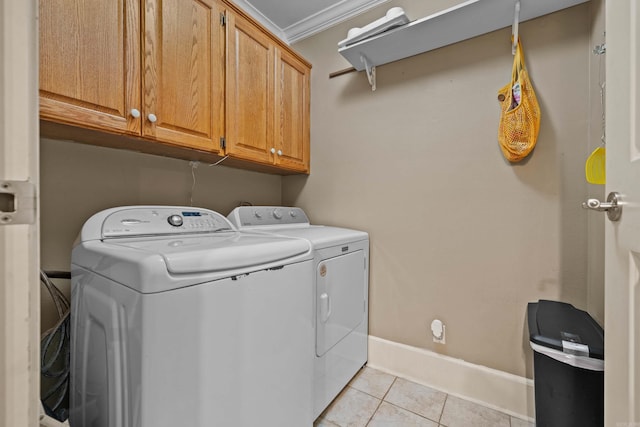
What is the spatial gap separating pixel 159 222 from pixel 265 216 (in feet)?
2.29

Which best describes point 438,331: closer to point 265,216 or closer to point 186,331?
point 265,216

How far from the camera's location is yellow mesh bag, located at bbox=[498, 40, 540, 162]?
4.41ft

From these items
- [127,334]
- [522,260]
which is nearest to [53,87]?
[127,334]

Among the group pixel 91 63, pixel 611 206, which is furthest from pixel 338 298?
pixel 91 63

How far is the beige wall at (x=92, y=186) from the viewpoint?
117 cm

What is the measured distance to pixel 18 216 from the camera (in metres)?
0.42

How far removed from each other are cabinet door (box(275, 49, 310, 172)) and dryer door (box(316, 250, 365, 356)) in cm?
83

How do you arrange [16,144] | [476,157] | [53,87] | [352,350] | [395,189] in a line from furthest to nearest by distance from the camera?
[395,189] → [352,350] → [476,157] → [53,87] → [16,144]

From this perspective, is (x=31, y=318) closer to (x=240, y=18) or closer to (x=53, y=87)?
(x=53, y=87)

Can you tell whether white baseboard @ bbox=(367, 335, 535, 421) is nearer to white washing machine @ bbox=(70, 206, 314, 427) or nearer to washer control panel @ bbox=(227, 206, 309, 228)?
white washing machine @ bbox=(70, 206, 314, 427)

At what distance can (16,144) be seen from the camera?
0.42 meters

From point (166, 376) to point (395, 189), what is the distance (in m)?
1.56

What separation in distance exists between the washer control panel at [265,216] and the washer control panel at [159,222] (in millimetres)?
159

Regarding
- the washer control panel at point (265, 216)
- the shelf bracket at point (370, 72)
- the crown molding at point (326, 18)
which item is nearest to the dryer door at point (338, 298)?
the washer control panel at point (265, 216)
